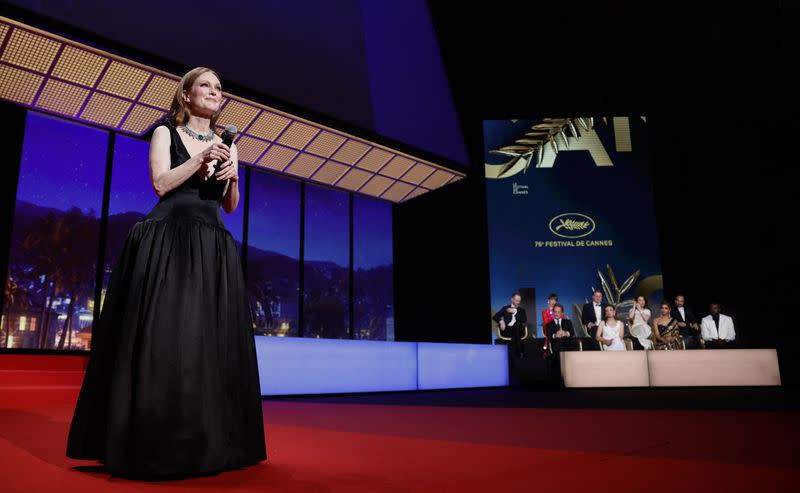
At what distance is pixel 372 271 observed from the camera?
1202 cm

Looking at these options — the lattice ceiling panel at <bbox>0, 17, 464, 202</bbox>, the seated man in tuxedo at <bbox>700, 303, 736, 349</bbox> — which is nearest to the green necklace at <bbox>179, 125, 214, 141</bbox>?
the lattice ceiling panel at <bbox>0, 17, 464, 202</bbox>

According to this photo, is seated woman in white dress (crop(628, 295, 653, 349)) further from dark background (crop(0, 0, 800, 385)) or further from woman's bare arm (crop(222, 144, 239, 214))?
woman's bare arm (crop(222, 144, 239, 214))

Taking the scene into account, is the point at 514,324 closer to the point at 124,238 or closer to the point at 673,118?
the point at 673,118

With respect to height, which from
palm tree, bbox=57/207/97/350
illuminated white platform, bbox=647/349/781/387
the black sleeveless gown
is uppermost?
palm tree, bbox=57/207/97/350

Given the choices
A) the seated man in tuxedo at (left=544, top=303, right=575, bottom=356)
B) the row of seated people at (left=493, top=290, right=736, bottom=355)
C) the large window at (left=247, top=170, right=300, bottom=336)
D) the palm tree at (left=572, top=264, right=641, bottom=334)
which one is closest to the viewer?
the row of seated people at (left=493, top=290, right=736, bottom=355)

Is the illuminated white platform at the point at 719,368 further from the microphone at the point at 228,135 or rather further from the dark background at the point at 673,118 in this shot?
the microphone at the point at 228,135

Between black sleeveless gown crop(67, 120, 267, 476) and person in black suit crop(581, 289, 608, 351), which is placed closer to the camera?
black sleeveless gown crop(67, 120, 267, 476)

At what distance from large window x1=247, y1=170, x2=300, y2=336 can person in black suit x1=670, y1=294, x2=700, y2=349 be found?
685cm

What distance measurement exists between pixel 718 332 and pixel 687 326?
0.51m

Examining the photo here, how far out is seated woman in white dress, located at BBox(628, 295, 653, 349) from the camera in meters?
8.81

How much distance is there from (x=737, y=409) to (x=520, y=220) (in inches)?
265

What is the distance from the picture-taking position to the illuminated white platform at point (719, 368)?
803 cm

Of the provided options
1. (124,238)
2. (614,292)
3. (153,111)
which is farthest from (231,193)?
(614,292)

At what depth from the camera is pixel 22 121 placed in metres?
7.57
